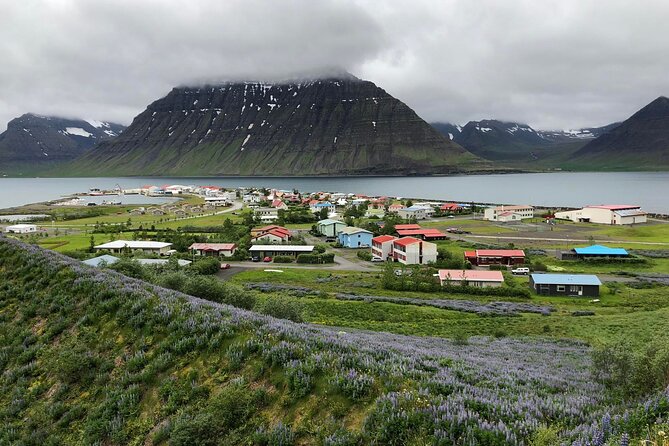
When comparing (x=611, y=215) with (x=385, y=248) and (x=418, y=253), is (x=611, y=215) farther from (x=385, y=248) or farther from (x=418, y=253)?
(x=385, y=248)

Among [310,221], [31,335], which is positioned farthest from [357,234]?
[31,335]

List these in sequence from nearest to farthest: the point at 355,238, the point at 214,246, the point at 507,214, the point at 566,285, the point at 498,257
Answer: the point at 566,285, the point at 498,257, the point at 214,246, the point at 355,238, the point at 507,214

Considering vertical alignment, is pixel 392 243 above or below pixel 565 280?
above

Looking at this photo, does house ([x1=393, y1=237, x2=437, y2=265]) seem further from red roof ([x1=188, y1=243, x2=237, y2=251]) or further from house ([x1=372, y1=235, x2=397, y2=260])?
red roof ([x1=188, y1=243, x2=237, y2=251])

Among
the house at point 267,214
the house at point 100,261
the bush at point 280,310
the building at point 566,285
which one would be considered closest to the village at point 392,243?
the building at point 566,285

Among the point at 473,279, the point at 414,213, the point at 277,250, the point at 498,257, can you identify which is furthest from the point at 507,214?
the point at 277,250

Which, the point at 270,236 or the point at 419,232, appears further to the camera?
the point at 419,232

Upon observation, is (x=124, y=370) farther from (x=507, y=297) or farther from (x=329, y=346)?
(x=507, y=297)

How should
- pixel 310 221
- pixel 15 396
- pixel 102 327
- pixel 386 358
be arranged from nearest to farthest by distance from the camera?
pixel 386 358 < pixel 15 396 < pixel 102 327 < pixel 310 221
